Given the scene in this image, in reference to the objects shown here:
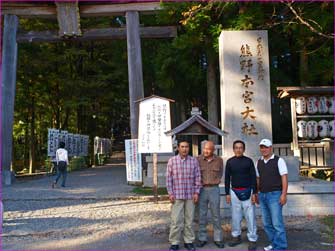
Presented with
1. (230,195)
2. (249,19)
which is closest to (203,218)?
(230,195)

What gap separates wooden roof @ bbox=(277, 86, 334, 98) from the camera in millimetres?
11955

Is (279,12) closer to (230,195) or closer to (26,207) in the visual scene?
(230,195)

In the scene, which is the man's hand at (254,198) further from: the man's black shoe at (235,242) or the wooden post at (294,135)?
the wooden post at (294,135)

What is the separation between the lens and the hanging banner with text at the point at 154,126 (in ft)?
33.6

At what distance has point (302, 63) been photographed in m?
14.8

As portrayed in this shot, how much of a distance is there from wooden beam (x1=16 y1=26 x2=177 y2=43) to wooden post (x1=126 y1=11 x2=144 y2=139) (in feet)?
2.85

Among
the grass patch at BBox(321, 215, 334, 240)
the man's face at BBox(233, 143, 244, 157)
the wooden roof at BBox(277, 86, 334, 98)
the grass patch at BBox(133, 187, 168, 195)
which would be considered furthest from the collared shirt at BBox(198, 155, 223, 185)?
the wooden roof at BBox(277, 86, 334, 98)

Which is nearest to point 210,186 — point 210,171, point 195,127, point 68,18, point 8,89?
point 210,171

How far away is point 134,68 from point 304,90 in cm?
604

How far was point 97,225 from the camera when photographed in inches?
295

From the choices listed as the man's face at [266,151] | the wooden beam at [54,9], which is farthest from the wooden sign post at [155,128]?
the wooden beam at [54,9]

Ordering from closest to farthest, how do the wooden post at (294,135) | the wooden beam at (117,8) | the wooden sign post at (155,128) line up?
the wooden sign post at (155,128), the wooden post at (294,135), the wooden beam at (117,8)

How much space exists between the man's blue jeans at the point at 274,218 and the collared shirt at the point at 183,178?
38.2 inches

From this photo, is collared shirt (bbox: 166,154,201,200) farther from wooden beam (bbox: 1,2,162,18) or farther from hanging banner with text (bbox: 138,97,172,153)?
wooden beam (bbox: 1,2,162,18)
